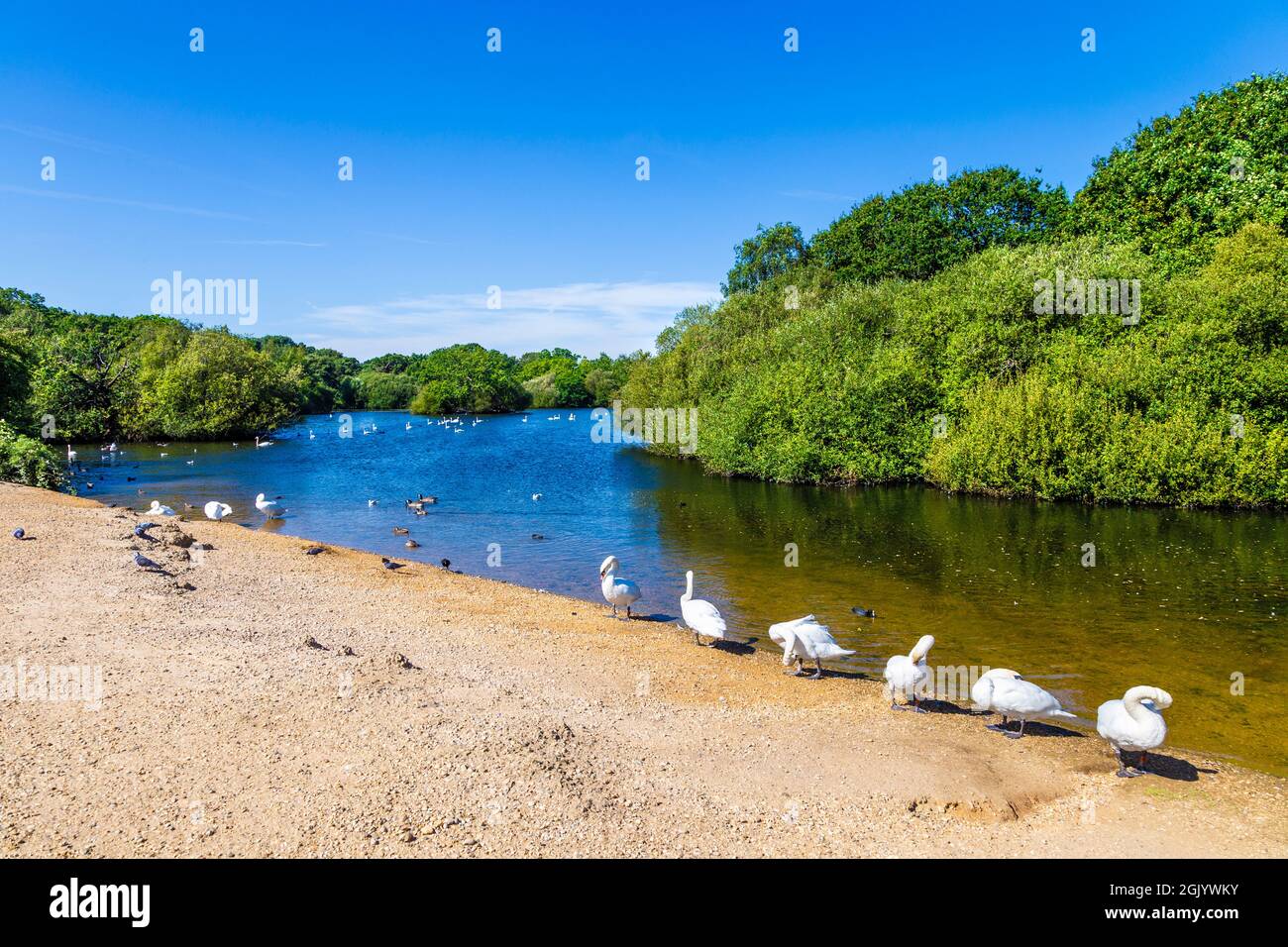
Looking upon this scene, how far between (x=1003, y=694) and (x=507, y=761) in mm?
7656

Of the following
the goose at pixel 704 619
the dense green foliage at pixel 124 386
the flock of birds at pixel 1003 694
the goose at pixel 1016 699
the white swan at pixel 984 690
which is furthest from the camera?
the dense green foliage at pixel 124 386

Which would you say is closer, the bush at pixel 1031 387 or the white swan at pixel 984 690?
the white swan at pixel 984 690

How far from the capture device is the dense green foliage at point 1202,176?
39094mm

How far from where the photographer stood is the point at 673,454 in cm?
6022

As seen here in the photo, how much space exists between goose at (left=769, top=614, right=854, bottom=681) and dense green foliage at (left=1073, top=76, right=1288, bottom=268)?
127 ft

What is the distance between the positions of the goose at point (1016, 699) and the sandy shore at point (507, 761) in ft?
1.52

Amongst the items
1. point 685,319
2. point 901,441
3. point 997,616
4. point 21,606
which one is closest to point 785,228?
point 685,319

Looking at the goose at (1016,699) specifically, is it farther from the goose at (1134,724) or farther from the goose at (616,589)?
the goose at (616,589)

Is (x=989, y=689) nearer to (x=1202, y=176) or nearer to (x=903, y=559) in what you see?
(x=903, y=559)

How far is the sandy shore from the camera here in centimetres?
756
